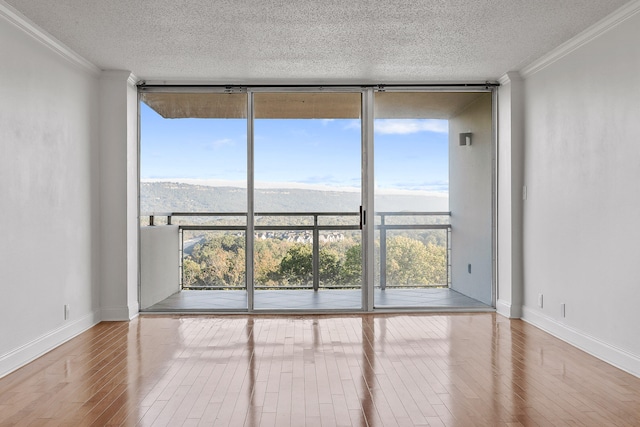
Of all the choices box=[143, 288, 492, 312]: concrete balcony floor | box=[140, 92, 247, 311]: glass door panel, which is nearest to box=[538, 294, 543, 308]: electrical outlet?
box=[143, 288, 492, 312]: concrete balcony floor

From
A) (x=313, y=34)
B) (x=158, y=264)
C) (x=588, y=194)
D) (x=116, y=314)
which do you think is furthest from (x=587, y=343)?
(x=116, y=314)

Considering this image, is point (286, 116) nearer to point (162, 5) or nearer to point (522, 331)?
point (162, 5)

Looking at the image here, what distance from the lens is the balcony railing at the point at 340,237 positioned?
6145 millimetres

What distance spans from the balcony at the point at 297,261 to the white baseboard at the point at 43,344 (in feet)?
3.05

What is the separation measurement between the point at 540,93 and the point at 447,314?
2.50m

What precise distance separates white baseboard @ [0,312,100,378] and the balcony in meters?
0.93

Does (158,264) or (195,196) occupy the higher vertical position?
(195,196)

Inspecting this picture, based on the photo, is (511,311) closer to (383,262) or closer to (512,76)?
(383,262)

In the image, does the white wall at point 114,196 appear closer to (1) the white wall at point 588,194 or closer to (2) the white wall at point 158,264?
(2) the white wall at point 158,264

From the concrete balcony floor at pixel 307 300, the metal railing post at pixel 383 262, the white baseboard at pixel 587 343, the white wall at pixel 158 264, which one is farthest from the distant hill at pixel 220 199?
the white baseboard at pixel 587 343

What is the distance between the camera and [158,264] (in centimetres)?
620

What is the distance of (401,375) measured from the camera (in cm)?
379

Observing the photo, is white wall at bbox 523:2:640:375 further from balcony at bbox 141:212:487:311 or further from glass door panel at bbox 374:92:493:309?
balcony at bbox 141:212:487:311

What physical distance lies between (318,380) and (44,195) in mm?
2674
